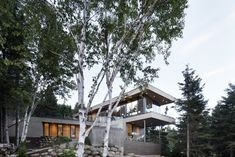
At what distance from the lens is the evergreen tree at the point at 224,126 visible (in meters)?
25.8

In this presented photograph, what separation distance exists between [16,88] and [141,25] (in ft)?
30.1

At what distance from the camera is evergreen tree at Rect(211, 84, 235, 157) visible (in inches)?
1018

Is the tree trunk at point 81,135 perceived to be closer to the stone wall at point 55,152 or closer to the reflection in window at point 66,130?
the stone wall at point 55,152

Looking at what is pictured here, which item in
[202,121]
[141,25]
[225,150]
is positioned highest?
[141,25]

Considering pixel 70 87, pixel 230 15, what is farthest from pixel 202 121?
pixel 70 87

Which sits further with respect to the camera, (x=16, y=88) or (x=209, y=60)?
(x=209, y=60)

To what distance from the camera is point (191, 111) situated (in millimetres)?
24484

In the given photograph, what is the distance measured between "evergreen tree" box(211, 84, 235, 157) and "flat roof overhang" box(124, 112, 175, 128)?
12.4ft

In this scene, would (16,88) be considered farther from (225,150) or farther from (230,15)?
(225,150)

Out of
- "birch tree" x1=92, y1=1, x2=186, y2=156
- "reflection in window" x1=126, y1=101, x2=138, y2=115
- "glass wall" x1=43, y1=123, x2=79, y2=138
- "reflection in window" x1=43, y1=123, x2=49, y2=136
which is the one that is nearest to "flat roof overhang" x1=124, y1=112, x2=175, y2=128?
"reflection in window" x1=126, y1=101, x2=138, y2=115

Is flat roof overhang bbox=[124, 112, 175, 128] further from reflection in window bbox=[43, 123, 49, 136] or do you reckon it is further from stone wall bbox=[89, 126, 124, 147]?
reflection in window bbox=[43, 123, 49, 136]

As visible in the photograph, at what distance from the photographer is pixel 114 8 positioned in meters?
12.4

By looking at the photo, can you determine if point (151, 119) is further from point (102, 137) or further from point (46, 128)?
point (46, 128)

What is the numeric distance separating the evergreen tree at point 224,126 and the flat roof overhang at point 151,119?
149 inches
